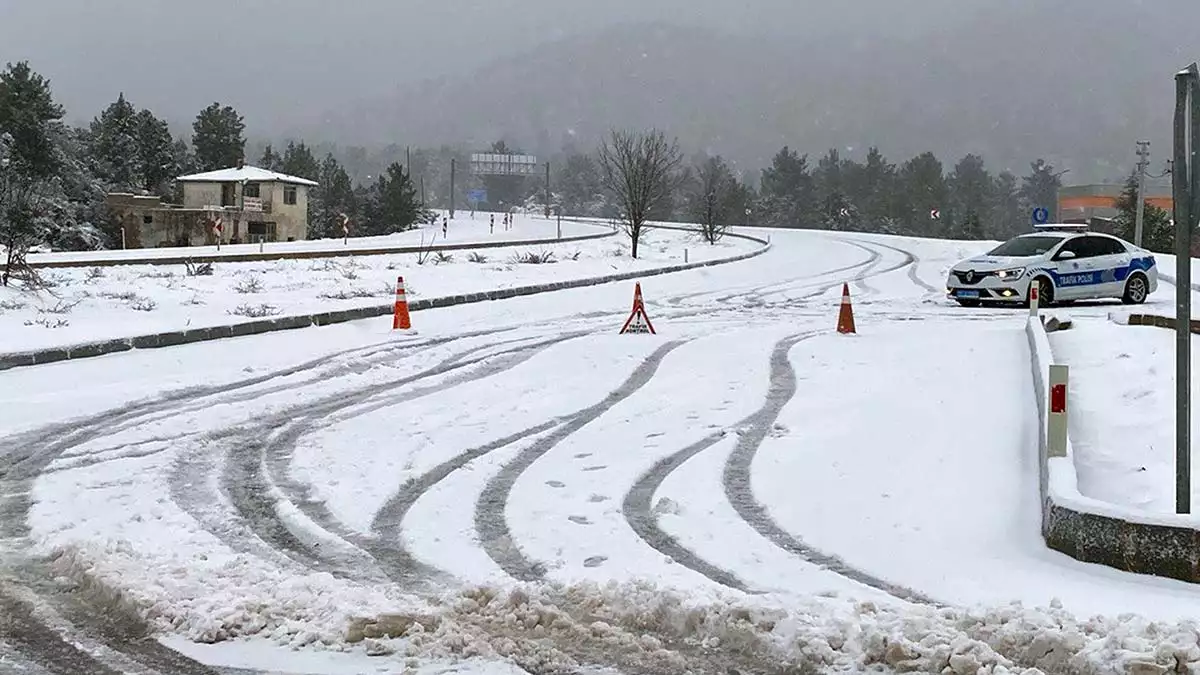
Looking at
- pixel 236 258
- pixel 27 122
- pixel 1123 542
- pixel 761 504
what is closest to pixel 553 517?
pixel 761 504

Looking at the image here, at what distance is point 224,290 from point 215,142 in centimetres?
6802

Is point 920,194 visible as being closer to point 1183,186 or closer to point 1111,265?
point 1111,265

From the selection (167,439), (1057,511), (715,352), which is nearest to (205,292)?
(715,352)

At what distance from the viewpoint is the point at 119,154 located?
7569cm

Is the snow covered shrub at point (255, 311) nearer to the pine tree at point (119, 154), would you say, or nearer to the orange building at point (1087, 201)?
the pine tree at point (119, 154)

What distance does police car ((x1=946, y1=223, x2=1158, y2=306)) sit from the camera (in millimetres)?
20938

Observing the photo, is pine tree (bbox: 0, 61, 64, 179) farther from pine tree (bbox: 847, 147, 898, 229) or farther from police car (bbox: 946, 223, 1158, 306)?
pine tree (bbox: 847, 147, 898, 229)

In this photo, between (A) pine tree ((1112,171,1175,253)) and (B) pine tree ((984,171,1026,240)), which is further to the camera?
(B) pine tree ((984,171,1026,240))

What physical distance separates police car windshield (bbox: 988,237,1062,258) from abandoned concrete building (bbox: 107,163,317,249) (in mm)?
51764

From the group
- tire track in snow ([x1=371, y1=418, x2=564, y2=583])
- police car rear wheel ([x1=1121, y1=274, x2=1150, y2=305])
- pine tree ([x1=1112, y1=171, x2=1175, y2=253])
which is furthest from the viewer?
pine tree ([x1=1112, y1=171, x2=1175, y2=253])

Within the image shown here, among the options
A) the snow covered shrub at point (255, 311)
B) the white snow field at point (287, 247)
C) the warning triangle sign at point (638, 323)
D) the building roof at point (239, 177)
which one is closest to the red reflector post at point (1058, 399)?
the warning triangle sign at point (638, 323)

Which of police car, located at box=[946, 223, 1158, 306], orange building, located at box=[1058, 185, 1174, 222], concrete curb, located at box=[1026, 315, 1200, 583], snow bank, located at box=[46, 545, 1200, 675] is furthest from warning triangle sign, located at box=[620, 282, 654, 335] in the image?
orange building, located at box=[1058, 185, 1174, 222]

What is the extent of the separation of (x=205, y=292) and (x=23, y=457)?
518 inches

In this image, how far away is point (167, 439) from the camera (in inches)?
366
